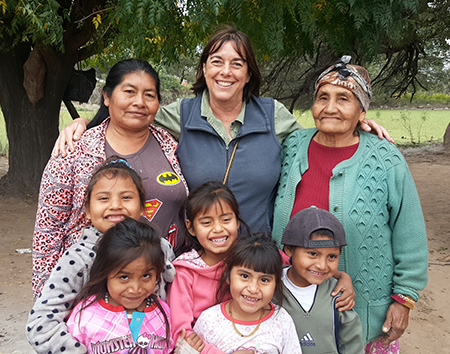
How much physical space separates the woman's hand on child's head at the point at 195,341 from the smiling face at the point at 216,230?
1.25ft

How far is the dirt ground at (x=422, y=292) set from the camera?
435 centimetres

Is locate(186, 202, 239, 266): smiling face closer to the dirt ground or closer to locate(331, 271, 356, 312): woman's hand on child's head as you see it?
locate(331, 271, 356, 312): woman's hand on child's head

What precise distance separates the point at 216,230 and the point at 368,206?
32.7 inches

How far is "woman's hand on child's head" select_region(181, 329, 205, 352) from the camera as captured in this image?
2.08m

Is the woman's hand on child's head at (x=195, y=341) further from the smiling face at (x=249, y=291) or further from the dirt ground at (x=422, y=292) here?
the dirt ground at (x=422, y=292)

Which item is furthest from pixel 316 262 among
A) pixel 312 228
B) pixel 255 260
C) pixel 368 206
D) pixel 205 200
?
pixel 205 200

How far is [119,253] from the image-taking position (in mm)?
2004

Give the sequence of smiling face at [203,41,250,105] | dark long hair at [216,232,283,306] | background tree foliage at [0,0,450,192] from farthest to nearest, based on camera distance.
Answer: background tree foliage at [0,0,450,192], smiling face at [203,41,250,105], dark long hair at [216,232,283,306]

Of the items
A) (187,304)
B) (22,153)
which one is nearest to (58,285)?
(187,304)

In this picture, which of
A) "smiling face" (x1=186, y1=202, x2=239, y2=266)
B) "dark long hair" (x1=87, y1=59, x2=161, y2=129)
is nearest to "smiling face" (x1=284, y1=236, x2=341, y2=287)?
"smiling face" (x1=186, y1=202, x2=239, y2=266)

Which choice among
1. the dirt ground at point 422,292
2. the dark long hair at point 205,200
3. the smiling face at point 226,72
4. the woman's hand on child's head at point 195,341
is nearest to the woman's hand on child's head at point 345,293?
the dark long hair at point 205,200

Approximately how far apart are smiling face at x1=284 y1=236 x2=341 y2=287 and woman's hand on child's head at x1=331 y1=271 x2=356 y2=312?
91 mm

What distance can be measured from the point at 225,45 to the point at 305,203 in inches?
40.3

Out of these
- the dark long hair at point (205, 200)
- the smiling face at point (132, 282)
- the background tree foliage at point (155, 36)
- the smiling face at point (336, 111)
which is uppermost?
the background tree foliage at point (155, 36)
